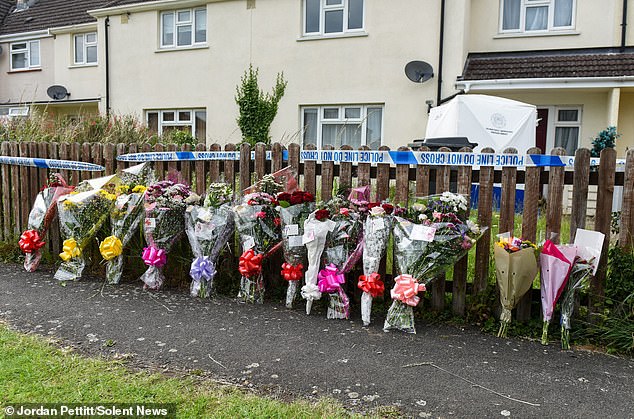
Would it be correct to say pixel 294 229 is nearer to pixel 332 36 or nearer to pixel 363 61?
pixel 363 61

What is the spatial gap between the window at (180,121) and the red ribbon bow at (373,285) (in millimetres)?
12602

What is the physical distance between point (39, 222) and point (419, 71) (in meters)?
9.78

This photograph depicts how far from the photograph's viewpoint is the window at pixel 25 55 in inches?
877

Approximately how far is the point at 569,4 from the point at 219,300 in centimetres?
1265

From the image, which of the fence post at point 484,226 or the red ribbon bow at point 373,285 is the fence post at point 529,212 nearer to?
the fence post at point 484,226

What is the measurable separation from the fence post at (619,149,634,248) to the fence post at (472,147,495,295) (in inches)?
39.3

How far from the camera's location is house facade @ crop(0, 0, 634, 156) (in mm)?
12969

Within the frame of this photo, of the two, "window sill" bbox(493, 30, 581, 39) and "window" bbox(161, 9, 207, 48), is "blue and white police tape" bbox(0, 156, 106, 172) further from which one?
"window sill" bbox(493, 30, 581, 39)

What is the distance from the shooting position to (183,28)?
16.6m

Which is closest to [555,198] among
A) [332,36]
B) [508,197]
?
[508,197]

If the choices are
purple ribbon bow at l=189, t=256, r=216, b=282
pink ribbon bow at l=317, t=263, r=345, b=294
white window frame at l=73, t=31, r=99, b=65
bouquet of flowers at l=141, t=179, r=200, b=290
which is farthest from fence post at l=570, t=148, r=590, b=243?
white window frame at l=73, t=31, r=99, b=65

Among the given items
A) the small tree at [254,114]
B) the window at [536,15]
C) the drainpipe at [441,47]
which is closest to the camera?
the small tree at [254,114]

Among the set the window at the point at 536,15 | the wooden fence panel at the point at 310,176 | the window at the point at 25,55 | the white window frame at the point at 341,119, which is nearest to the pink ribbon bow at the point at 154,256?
the wooden fence panel at the point at 310,176

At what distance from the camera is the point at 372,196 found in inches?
202
